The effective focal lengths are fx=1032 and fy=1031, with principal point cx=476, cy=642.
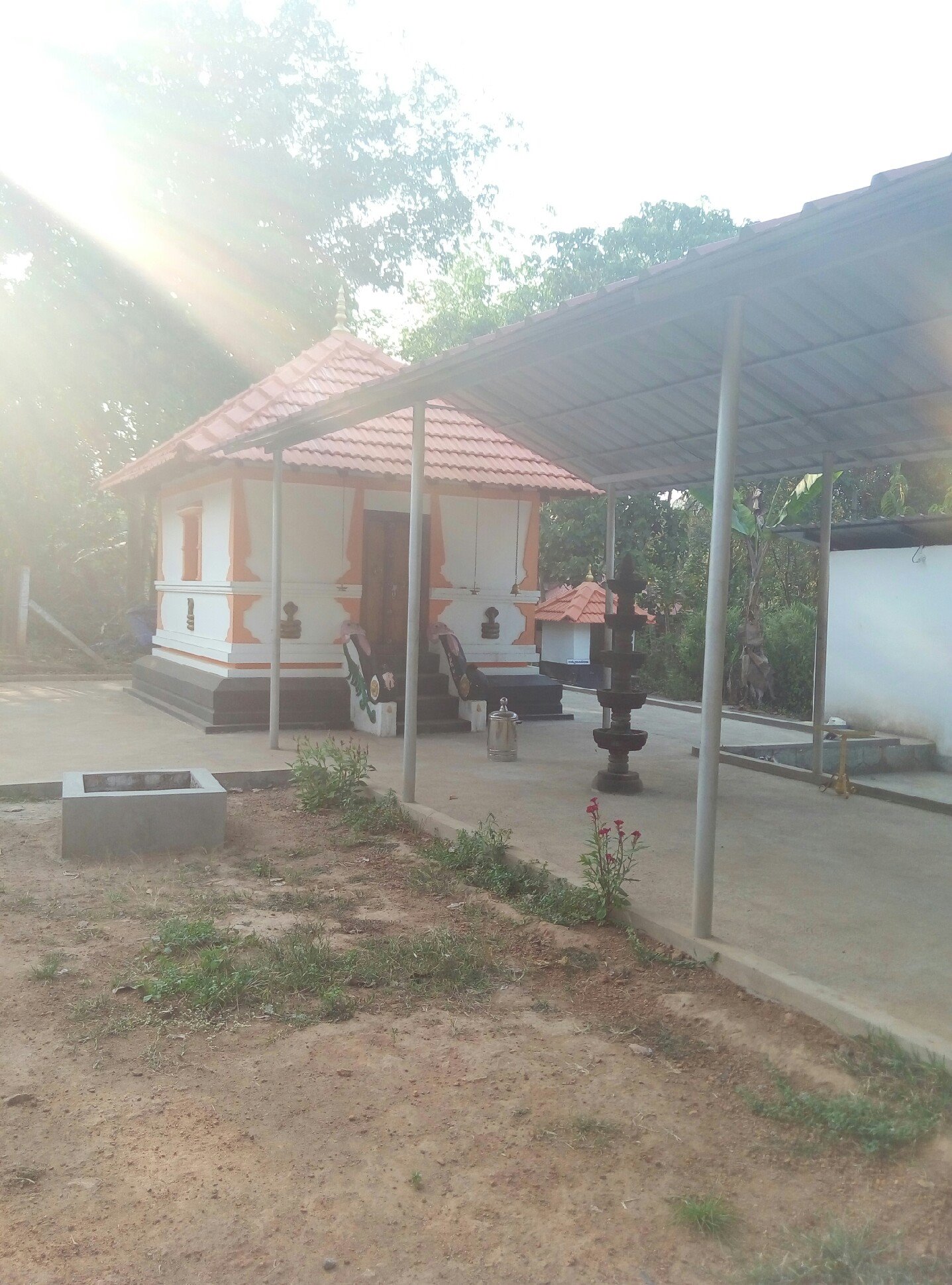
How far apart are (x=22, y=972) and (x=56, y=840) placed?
7.61 feet

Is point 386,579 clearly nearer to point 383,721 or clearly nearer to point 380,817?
point 383,721

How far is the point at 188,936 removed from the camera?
4914 millimetres

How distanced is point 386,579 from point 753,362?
6540mm

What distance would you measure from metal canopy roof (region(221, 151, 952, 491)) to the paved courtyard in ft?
9.44

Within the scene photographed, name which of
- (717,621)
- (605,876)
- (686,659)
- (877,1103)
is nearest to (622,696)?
(605,876)

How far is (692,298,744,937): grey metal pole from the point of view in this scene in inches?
188

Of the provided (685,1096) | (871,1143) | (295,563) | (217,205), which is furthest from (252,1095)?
(217,205)

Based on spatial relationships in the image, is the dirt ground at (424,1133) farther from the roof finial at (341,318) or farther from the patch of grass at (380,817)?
the roof finial at (341,318)

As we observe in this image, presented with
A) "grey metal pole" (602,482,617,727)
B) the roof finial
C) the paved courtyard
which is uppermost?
the roof finial

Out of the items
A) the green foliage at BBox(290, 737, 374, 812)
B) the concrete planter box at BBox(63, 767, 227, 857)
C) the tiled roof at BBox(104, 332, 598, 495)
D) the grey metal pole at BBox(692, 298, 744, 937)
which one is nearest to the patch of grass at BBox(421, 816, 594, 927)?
the grey metal pole at BBox(692, 298, 744, 937)

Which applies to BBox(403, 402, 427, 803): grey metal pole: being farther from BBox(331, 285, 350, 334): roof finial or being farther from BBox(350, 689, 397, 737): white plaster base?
BBox(331, 285, 350, 334): roof finial

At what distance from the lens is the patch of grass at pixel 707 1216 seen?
9.34ft

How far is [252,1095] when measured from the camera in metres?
3.55

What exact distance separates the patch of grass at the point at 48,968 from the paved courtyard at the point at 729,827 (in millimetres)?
2765
